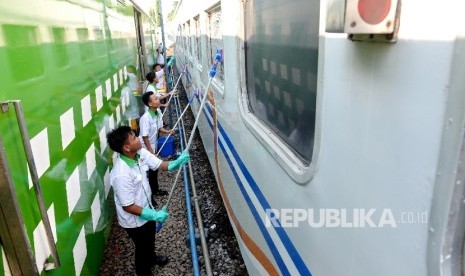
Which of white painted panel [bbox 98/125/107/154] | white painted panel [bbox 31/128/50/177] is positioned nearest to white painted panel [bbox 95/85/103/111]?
white painted panel [bbox 98/125/107/154]

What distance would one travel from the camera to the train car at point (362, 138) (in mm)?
750

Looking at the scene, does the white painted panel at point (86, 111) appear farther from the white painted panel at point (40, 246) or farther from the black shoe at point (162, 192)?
the black shoe at point (162, 192)

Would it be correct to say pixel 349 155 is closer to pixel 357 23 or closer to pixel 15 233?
pixel 357 23

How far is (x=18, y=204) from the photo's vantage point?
1.50 meters

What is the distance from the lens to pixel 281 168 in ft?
5.60

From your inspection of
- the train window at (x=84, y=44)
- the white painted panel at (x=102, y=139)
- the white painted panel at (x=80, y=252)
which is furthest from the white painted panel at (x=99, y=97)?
the white painted panel at (x=80, y=252)

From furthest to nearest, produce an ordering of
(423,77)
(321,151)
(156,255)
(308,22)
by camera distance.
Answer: (156,255)
(308,22)
(321,151)
(423,77)

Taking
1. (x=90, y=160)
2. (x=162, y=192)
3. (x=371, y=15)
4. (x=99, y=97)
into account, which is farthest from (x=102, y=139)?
(x=371, y=15)

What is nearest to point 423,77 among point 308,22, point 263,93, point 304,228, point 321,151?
point 321,151

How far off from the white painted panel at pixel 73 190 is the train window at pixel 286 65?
1.27m

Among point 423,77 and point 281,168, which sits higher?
point 423,77

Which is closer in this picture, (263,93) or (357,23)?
(357,23)

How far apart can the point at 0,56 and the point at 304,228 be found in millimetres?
1463

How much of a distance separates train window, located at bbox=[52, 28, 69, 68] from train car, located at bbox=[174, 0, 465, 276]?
4.10 ft
